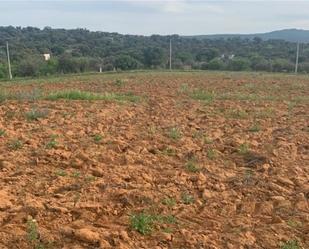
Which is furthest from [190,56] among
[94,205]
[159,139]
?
[94,205]

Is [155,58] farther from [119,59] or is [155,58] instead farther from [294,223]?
[294,223]

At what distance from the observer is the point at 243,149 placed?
24.8ft

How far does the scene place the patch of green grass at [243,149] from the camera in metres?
7.41

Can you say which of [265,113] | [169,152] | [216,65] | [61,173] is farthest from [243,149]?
[216,65]

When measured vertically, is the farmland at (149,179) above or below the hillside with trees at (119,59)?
above

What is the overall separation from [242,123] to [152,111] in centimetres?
212

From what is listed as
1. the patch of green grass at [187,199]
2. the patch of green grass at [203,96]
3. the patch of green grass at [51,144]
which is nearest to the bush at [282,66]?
the patch of green grass at [203,96]

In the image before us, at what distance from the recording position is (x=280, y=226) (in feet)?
15.3

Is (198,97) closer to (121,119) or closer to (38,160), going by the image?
(121,119)

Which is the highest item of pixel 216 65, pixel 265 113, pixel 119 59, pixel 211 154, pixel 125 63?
pixel 211 154

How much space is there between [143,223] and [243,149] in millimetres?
3465

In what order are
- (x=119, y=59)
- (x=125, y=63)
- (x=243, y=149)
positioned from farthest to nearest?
(x=119, y=59)
(x=125, y=63)
(x=243, y=149)

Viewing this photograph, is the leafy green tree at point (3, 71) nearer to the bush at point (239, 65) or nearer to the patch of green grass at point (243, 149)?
the bush at point (239, 65)

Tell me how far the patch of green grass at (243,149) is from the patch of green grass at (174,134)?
1030mm
